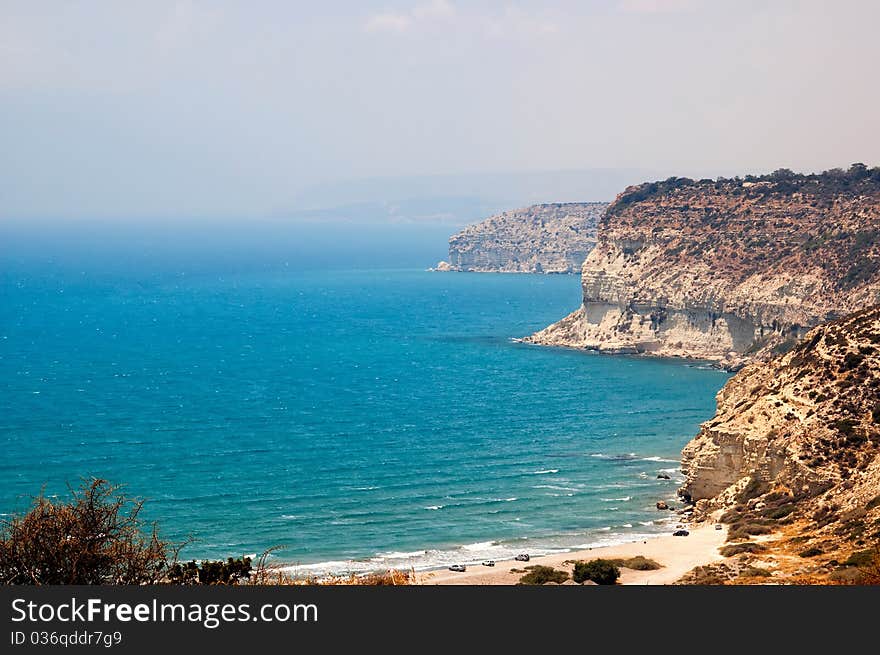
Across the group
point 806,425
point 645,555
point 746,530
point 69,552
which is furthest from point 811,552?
point 69,552

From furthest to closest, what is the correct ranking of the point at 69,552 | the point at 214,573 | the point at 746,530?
1. the point at 746,530
2. the point at 214,573
3. the point at 69,552

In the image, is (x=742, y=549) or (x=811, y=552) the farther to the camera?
(x=742, y=549)

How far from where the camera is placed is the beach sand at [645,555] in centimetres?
3903

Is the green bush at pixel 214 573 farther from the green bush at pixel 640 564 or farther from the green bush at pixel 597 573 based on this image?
the green bush at pixel 640 564

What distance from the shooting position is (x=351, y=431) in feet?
247

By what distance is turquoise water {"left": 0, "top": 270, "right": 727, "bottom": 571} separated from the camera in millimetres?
52812

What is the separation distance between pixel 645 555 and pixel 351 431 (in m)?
34.2

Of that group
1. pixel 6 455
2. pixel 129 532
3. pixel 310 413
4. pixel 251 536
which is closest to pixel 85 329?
pixel 310 413

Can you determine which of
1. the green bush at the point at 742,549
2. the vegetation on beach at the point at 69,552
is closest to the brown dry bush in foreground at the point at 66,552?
the vegetation on beach at the point at 69,552

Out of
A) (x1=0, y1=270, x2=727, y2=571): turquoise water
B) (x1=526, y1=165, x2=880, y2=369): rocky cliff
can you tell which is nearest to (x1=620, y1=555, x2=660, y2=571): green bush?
(x1=0, y1=270, x2=727, y2=571): turquoise water

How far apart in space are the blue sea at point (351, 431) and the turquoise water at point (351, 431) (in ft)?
0.71

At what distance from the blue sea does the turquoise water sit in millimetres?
216

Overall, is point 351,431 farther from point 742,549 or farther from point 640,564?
point 742,549

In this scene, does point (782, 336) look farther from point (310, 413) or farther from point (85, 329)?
point (85, 329)
